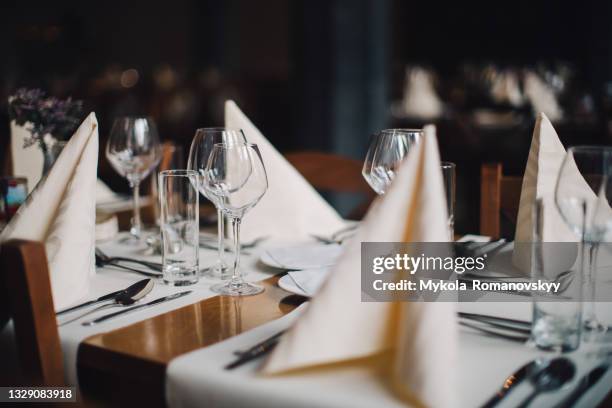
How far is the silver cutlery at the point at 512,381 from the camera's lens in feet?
2.68

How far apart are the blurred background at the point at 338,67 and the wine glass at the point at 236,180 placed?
1.40 metres

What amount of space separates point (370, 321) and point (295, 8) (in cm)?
409

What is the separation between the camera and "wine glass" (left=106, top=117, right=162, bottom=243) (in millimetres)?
1664

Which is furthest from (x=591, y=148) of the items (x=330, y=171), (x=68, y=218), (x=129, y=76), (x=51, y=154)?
(x=129, y=76)

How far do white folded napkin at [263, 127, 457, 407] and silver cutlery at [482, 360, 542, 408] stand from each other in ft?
0.21

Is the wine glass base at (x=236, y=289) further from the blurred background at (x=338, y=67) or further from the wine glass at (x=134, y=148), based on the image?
the blurred background at (x=338, y=67)

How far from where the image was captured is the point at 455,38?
11055 mm

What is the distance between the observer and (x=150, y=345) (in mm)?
986

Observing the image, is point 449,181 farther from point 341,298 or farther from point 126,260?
point 126,260

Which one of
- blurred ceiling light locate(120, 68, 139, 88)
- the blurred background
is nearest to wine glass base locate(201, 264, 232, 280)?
the blurred background

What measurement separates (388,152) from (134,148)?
2.03ft

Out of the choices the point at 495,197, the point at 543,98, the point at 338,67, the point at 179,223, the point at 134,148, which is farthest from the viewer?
the point at 543,98

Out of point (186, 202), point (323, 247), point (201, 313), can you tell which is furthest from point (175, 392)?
point (323, 247)

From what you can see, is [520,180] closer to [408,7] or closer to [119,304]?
[119,304]
